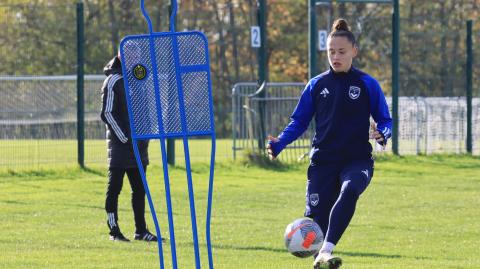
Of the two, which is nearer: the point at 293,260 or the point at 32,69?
the point at 293,260

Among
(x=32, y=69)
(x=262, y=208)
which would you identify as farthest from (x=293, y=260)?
(x=32, y=69)

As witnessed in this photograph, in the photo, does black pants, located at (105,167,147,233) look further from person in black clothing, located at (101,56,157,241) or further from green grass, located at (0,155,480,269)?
green grass, located at (0,155,480,269)

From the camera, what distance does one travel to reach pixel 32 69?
26.9 meters

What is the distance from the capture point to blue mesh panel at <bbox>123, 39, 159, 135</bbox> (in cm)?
771

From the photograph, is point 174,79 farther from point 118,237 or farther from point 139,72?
point 118,237

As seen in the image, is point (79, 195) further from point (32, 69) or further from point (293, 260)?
point (32, 69)

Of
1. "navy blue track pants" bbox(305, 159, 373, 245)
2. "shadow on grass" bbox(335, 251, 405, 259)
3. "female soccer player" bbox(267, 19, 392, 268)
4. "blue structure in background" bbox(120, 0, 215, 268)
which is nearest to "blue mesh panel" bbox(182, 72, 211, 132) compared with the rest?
"blue structure in background" bbox(120, 0, 215, 268)

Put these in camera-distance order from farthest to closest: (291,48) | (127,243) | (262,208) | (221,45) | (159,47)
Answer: (291,48)
(221,45)
(262,208)
(127,243)
(159,47)

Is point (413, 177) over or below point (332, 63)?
below

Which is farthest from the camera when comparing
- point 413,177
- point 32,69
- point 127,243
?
point 32,69

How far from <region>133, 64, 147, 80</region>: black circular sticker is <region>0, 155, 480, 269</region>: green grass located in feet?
8.63

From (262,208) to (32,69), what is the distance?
12.8 metres

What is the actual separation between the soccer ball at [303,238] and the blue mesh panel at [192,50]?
155 centimetres

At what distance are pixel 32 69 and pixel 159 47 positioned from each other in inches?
776
